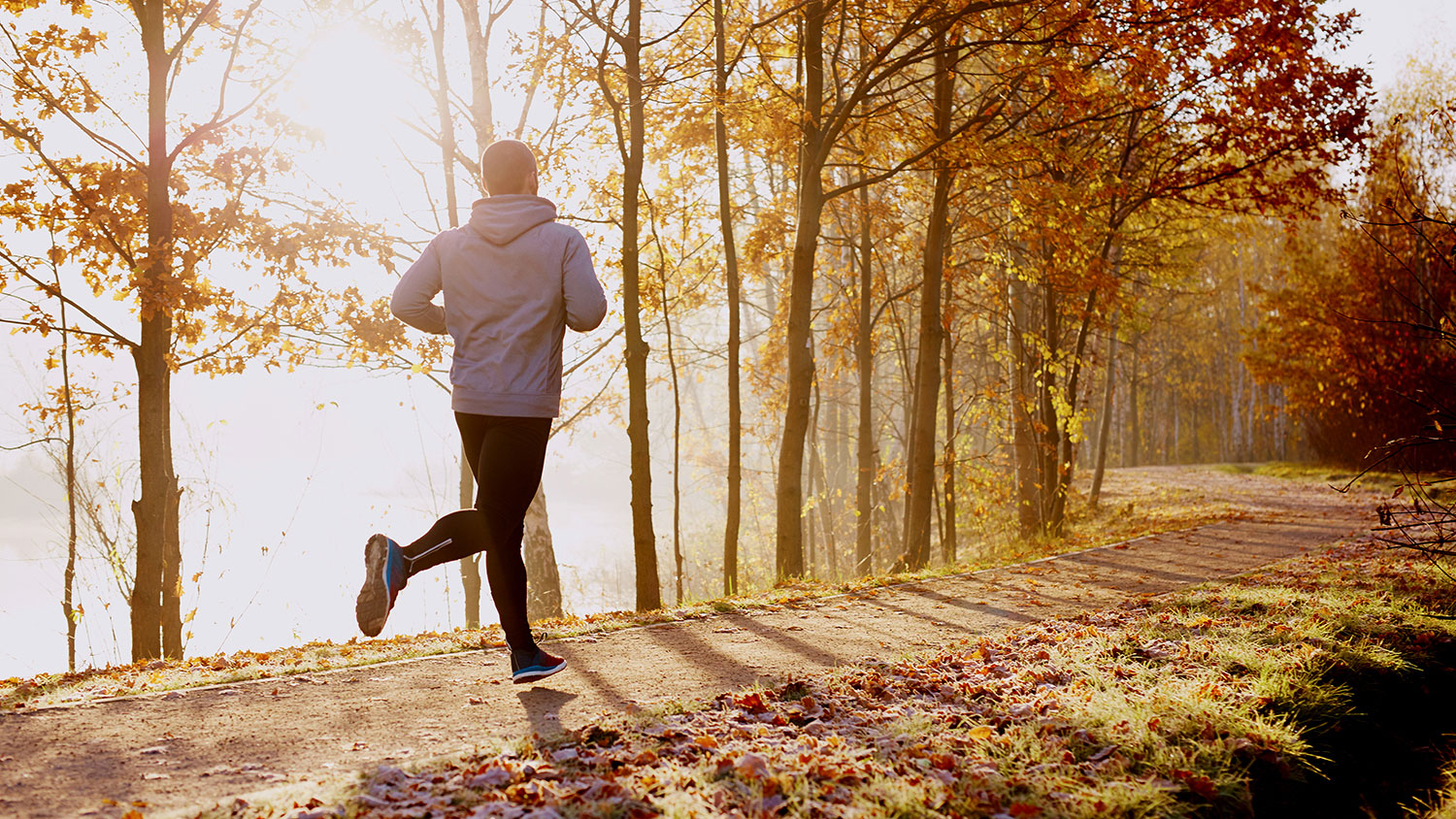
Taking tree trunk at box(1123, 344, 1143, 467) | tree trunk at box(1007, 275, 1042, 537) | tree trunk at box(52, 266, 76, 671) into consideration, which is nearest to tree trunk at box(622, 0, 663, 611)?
tree trunk at box(52, 266, 76, 671)

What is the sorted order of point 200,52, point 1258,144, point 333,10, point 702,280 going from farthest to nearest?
1. point 702,280
2. point 333,10
3. point 1258,144
4. point 200,52

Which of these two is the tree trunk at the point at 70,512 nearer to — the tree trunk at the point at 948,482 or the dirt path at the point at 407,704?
the dirt path at the point at 407,704

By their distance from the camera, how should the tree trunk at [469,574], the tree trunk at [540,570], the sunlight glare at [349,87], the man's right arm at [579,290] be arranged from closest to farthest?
the man's right arm at [579,290] < the sunlight glare at [349,87] < the tree trunk at [540,570] < the tree trunk at [469,574]

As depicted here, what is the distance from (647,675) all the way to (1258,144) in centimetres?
1047

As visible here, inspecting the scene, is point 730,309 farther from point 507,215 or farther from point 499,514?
point 499,514

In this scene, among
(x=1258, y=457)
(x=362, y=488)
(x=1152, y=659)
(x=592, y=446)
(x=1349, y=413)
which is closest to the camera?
(x=1152, y=659)

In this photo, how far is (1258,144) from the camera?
11.0 meters

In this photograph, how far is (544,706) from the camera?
3.62 meters

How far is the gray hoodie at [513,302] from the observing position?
377cm

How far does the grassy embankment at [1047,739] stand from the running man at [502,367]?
956 millimetres

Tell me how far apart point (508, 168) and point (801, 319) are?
5.44 meters

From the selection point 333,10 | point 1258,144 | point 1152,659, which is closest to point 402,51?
point 333,10

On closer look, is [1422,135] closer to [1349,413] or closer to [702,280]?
[1349,413]

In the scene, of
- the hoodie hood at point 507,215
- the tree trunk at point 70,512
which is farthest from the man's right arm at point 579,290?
the tree trunk at point 70,512
